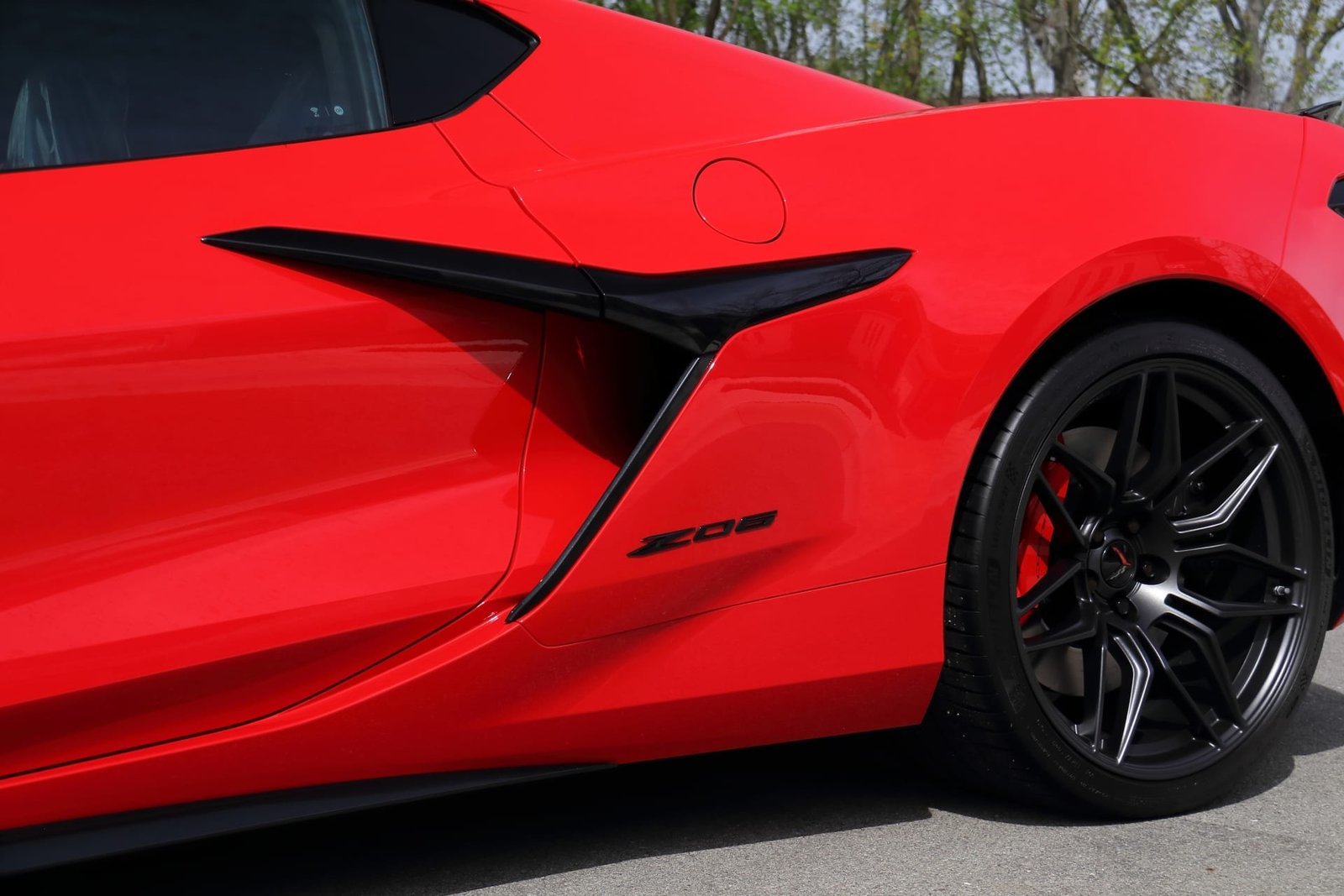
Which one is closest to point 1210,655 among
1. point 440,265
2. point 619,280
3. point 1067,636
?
point 1067,636

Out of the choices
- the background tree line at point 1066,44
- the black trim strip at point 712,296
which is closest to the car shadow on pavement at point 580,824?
the black trim strip at point 712,296

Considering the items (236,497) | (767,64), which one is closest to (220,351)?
(236,497)

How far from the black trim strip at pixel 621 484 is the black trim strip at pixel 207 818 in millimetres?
256

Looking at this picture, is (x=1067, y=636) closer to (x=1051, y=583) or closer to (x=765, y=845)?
(x=1051, y=583)

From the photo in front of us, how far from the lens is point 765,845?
2123 mm

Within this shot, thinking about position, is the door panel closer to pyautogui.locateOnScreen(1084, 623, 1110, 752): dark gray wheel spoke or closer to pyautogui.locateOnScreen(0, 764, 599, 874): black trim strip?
pyautogui.locateOnScreen(0, 764, 599, 874): black trim strip

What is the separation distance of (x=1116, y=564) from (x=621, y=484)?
0.92 metres

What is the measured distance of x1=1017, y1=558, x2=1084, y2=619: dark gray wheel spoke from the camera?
83.7 inches

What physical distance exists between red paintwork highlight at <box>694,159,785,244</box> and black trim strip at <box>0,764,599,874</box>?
0.80 metres

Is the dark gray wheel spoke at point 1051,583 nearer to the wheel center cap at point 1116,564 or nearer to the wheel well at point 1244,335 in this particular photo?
the wheel center cap at point 1116,564

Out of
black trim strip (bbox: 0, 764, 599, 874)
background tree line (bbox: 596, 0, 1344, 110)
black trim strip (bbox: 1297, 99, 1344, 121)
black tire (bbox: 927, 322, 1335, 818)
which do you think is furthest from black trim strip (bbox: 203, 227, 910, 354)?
background tree line (bbox: 596, 0, 1344, 110)

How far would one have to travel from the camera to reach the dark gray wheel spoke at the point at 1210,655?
227cm

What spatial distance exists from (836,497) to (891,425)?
129 millimetres

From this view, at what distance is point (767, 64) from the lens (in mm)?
2195
